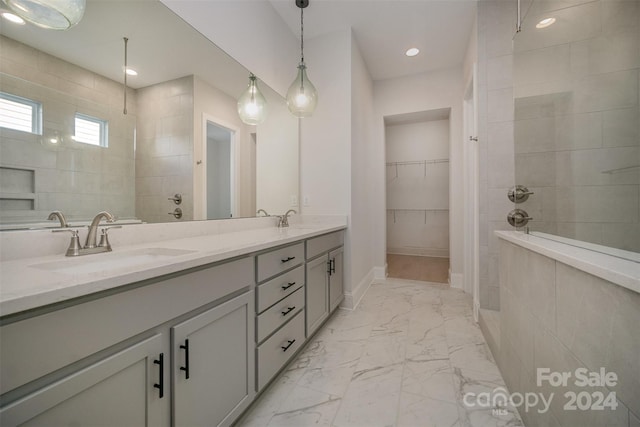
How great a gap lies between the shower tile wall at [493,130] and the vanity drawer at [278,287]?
1.68m

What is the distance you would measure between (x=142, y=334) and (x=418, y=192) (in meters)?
4.81

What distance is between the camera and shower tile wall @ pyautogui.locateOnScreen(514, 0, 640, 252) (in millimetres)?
1361

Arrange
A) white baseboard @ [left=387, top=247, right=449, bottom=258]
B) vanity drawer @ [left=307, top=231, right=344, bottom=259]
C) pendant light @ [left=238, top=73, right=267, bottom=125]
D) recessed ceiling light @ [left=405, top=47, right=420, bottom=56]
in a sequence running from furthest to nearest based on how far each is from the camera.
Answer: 1. white baseboard @ [left=387, top=247, right=449, bottom=258]
2. recessed ceiling light @ [left=405, top=47, right=420, bottom=56]
3. pendant light @ [left=238, top=73, right=267, bottom=125]
4. vanity drawer @ [left=307, top=231, right=344, bottom=259]

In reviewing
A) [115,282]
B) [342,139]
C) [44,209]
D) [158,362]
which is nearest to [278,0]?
[342,139]

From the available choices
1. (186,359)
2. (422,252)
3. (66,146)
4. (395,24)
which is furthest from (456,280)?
(66,146)

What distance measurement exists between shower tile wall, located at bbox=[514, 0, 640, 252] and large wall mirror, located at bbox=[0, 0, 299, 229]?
201 centimetres

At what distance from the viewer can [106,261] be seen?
982 millimetres

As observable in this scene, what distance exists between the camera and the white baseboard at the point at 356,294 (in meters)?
2.56

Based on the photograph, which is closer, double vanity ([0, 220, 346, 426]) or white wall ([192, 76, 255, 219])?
double vanity ([0, 220, 346, 426])

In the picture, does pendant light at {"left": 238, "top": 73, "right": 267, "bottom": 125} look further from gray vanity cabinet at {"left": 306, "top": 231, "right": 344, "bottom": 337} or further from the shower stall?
the shower stall

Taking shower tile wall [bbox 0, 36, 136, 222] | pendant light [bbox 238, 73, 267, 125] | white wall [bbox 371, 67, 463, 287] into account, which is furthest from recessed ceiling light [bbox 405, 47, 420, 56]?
shower tile wall [bbox 0, 36, 136, 222]

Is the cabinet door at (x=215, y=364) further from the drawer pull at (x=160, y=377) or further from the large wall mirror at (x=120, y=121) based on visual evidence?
the large wall mirror at (x=120, y=121)

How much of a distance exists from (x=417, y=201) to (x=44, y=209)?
15.9 feet

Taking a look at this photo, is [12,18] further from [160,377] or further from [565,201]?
[565,201]
